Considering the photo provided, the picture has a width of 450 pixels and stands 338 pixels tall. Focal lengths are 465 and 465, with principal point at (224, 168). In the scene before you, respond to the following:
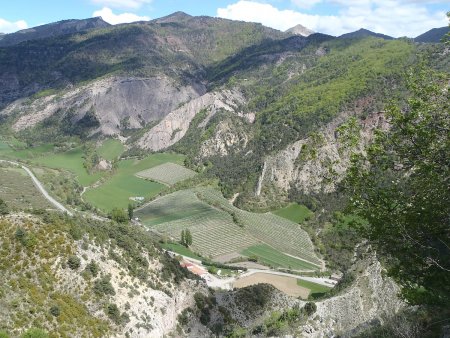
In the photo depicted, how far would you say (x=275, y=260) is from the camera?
12088cm

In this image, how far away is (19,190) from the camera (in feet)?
478

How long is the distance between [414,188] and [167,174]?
174 metres

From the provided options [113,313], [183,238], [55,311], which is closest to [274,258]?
[183,238]

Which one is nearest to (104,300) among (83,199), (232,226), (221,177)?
(232,226)

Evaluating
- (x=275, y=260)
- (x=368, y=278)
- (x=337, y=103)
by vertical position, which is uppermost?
(x=337, y=103)

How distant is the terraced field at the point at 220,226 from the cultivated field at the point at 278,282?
15119 millimetres

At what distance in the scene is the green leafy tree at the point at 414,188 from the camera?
21.4 meters

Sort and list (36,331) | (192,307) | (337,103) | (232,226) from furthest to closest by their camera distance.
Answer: (337,103), (232,226), (192,307), (36,331)

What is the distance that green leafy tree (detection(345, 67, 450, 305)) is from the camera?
21438 mm

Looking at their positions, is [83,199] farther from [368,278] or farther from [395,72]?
[395,72]

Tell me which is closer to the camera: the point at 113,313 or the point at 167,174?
the point at 113,313

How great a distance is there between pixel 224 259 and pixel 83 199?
6098 centimetres

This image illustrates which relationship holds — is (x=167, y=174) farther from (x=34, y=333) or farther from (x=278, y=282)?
(x=34, y=333)

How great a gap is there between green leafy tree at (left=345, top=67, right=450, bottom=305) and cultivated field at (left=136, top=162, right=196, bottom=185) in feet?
527
